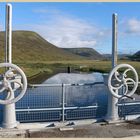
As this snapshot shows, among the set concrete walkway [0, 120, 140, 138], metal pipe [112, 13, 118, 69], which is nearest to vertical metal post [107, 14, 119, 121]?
metal pipe [112, 13, 118, 69]

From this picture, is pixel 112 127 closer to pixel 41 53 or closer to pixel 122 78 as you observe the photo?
pixel 122 78

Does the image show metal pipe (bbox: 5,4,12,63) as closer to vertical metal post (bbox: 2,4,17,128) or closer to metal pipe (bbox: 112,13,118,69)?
vertical metal post (bbox: 2,4,17,128)

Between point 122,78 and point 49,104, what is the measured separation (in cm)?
214

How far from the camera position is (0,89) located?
612cm

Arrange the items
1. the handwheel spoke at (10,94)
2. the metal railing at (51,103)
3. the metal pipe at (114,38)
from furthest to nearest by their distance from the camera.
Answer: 1. the metal railing at (51,103)
2. the metal pipe at (114,38)
3. the handwheel spoke at (10,94)

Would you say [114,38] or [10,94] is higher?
[114,38]

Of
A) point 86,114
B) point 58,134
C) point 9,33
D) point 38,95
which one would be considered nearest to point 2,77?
point 9,33

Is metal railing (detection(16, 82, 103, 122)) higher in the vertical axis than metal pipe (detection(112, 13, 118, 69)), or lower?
lower

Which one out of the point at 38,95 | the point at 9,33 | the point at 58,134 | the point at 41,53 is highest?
the point at 41,53

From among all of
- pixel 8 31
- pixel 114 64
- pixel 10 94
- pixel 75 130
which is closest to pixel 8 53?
pixel 8 31

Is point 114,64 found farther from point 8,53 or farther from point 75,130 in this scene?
point 8,53

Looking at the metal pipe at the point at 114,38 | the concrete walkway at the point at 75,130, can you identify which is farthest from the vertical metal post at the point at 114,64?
the concrete walkway at the point at 75,130

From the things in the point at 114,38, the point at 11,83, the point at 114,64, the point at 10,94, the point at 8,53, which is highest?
the point at 114,38

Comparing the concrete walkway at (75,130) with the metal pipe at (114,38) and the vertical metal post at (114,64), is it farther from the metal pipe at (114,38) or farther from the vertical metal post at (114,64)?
the metal pipe at (114,38)
